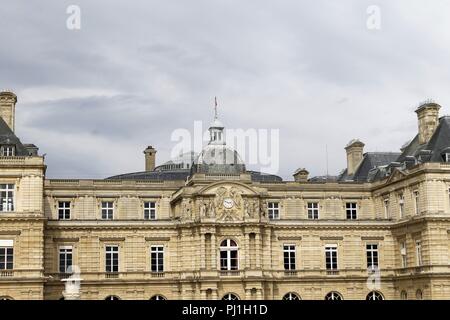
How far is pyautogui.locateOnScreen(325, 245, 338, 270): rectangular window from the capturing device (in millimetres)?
53156

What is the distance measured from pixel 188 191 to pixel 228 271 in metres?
6.02

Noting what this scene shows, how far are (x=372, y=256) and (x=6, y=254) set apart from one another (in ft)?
81.8

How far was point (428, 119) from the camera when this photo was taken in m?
54.4

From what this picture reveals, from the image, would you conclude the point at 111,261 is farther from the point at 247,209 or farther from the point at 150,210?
the point at 247,209

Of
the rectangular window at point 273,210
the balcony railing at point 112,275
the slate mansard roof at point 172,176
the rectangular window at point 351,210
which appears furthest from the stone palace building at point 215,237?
the slate mansard roof at point 172,176

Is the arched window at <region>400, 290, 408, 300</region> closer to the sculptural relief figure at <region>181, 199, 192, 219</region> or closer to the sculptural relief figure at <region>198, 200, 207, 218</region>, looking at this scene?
the sculptural relief figure at <region>198, 200, 207, 218</region>

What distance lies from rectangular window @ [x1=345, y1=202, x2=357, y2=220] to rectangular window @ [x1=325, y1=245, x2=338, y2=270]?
19.4 feet

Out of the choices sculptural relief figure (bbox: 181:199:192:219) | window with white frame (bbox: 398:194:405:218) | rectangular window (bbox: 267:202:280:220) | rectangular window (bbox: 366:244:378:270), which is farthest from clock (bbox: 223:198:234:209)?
window with white frame (bbox: 398:194:405:218)

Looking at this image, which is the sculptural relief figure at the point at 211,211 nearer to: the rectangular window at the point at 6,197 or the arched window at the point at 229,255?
the arched window at the point at 229,255

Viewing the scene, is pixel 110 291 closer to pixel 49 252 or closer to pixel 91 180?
pixel 49 252

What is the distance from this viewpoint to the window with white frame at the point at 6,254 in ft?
150

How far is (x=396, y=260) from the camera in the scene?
53.7 m
